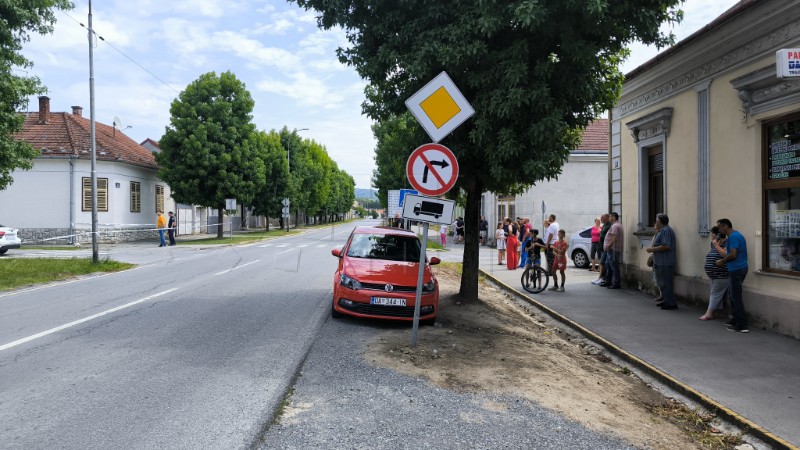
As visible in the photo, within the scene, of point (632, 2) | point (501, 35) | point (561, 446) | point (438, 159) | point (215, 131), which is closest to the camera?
point (561, 446)

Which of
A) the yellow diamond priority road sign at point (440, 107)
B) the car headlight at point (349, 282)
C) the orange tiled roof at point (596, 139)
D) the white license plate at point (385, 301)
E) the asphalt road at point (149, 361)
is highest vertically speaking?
the orange tiled roof at point (596, 139)

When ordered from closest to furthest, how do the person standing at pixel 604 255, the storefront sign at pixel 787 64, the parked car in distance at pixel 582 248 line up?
the storefront sign at pixel 787 64, the person standing at pixel 604 255, the parked car in distance at pixel 582 248

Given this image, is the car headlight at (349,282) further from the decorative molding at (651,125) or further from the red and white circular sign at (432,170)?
the decorative molding at (651,125)

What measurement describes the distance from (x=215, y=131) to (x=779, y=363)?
3250cm

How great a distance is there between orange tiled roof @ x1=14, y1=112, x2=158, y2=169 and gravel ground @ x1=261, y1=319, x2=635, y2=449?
98.8ft

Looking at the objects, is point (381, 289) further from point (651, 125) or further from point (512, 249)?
point (512, 249)

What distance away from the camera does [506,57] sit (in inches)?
320

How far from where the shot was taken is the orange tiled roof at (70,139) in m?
29.9

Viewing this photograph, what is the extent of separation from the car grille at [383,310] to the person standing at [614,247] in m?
7.03

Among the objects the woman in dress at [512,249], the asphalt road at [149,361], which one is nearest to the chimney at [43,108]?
the asphalt road at [149,361]

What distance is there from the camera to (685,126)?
10.5 meters

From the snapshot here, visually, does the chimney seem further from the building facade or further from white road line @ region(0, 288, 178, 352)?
the building facade

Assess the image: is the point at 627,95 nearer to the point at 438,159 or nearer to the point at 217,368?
the point at 438,159

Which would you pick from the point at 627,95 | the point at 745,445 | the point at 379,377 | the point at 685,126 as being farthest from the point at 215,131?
the point at 745,445
